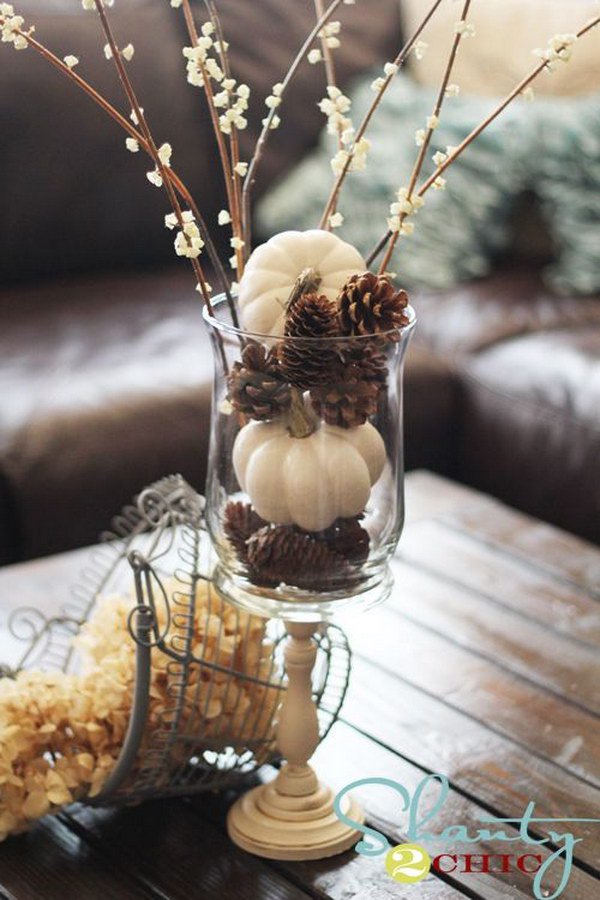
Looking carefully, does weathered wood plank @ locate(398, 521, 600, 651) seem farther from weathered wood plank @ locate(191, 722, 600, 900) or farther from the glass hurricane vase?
the glass hurricane vase

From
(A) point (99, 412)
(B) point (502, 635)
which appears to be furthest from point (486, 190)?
(B) point (502, 635)

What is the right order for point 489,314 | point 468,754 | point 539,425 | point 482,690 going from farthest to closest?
point 489,314, point 539,425, point 482,690, point 468,754

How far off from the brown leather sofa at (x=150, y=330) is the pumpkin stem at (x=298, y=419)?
0.96 metres

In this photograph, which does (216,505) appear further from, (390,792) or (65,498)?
(65,498)

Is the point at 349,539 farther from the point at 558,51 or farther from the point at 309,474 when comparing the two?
the point at 558,51

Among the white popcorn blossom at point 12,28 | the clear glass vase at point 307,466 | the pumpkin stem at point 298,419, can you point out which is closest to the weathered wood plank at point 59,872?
the clear glass vase at point 307,466

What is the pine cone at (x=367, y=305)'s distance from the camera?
2.54 feet

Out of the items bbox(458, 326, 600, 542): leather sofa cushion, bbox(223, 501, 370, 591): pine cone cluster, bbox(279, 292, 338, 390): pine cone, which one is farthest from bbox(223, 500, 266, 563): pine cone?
bbox(458, 326, 600, 542): leather sofa cushion

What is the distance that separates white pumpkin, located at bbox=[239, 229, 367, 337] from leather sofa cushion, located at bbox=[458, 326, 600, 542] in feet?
3.75

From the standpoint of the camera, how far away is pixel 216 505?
0.87 m

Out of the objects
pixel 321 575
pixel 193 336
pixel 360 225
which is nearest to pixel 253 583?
pixel 321 575

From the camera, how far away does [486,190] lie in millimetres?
2336

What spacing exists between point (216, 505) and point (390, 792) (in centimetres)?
27

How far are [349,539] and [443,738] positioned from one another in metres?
0.29
